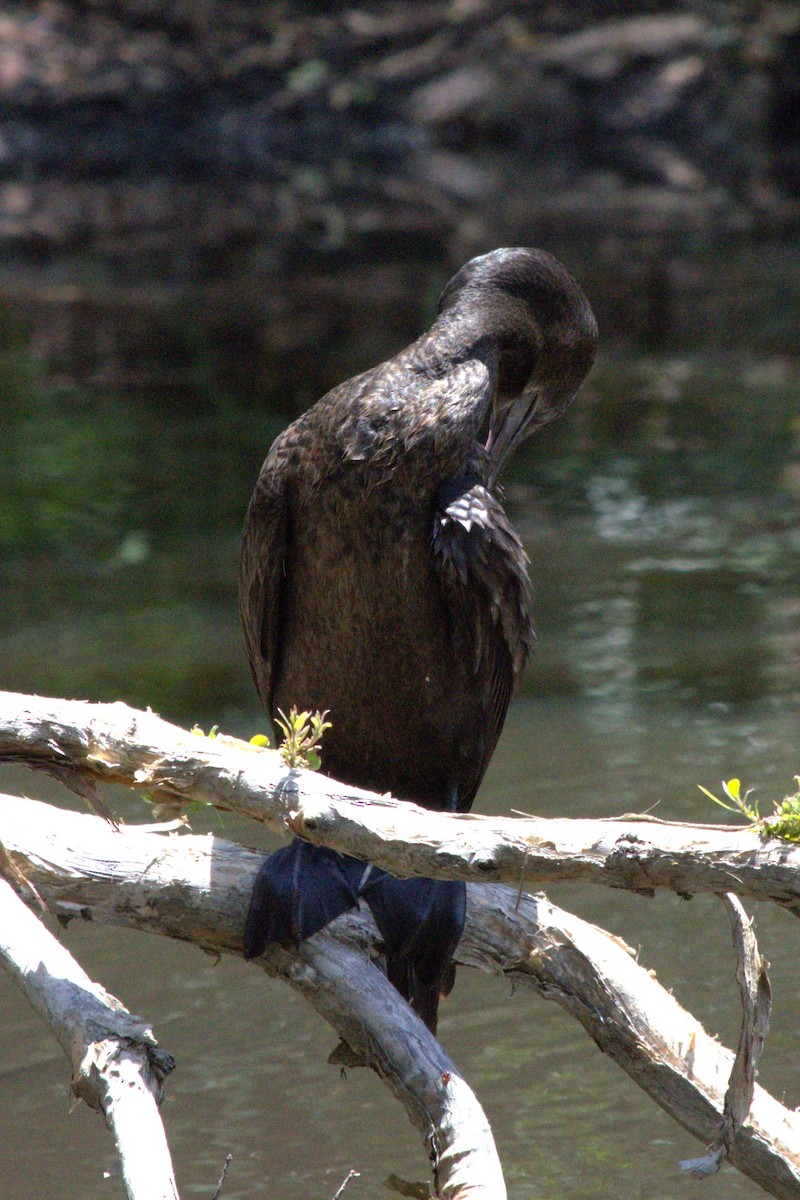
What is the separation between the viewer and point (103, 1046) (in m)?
2.60

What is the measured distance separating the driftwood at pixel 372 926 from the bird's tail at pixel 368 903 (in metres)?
0.05

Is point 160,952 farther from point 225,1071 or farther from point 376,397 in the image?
point 376,397

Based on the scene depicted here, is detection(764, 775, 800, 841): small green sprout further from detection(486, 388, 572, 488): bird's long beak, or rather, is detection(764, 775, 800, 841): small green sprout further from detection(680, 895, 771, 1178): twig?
detection(486, 388, 572, 488): bird's long beak

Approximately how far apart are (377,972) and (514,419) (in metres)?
1.60

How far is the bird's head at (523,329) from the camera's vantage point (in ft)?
13.3

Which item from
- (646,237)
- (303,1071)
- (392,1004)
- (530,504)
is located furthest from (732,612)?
(646,237)

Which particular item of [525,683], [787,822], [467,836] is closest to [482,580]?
[467,836]

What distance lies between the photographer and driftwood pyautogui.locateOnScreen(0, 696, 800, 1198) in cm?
275

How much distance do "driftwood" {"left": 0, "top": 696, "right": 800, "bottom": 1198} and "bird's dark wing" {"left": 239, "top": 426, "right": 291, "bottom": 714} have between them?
0.59 meters

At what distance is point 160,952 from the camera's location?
194 inches

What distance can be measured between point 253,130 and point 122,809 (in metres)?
15.2

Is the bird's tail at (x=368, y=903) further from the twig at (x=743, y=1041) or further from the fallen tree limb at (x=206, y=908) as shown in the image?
the twig at (x=743, y=1041)

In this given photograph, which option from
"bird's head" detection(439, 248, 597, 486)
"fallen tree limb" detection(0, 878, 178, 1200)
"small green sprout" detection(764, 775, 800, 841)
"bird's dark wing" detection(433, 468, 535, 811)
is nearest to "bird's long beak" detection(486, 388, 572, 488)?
"bird's head" detection(439, 248, 597, 486)

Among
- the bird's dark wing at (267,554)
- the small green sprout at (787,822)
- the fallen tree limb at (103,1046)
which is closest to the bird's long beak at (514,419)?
the bird's dark wing at (267,554)
